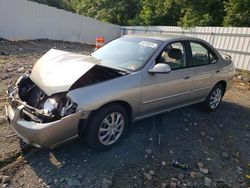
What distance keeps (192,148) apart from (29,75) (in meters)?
2.83

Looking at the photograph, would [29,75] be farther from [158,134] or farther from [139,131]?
[158,134]

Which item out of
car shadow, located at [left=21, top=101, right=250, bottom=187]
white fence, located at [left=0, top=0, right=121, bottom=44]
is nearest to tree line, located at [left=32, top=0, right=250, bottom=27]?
white fence, located at [left=0, top=0, right=121, bottom=44]

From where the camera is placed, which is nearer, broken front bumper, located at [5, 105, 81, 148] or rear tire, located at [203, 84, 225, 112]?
broken front bumper, located at [5, 105, 81, 148]

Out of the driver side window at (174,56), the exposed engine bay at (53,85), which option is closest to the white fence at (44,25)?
the exposed engine bay at (53,85)

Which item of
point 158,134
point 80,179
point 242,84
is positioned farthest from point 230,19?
point 80,179

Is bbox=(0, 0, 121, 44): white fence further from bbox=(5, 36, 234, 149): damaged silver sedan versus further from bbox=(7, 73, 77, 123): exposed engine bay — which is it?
bbox=(7, 73, 77, 123): exposed engine bay

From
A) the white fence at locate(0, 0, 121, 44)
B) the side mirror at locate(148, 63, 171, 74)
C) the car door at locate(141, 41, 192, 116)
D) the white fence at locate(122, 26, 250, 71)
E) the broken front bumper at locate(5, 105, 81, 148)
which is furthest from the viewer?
the white fence at locate(0, 0, 121, 44)

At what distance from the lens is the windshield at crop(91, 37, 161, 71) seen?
3.88 meters

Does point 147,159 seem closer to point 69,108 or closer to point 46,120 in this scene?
point 69,108

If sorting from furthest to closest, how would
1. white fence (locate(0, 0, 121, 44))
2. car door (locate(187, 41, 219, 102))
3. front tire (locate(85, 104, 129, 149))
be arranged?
white fence (locate(0, 0, 121, 44)) < car door (locate(187, 41, 219, 102)) < front tire (locate(85, 104, 129, 149))

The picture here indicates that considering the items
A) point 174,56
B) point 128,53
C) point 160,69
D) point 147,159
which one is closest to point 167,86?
point 160,69

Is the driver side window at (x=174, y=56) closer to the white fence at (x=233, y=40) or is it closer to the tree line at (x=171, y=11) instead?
the white fence at (x=233, y=40)

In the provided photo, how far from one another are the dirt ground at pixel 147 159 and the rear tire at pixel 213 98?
53cm

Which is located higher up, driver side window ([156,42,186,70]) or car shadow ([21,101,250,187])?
driver side window ([156,42,186,70])
